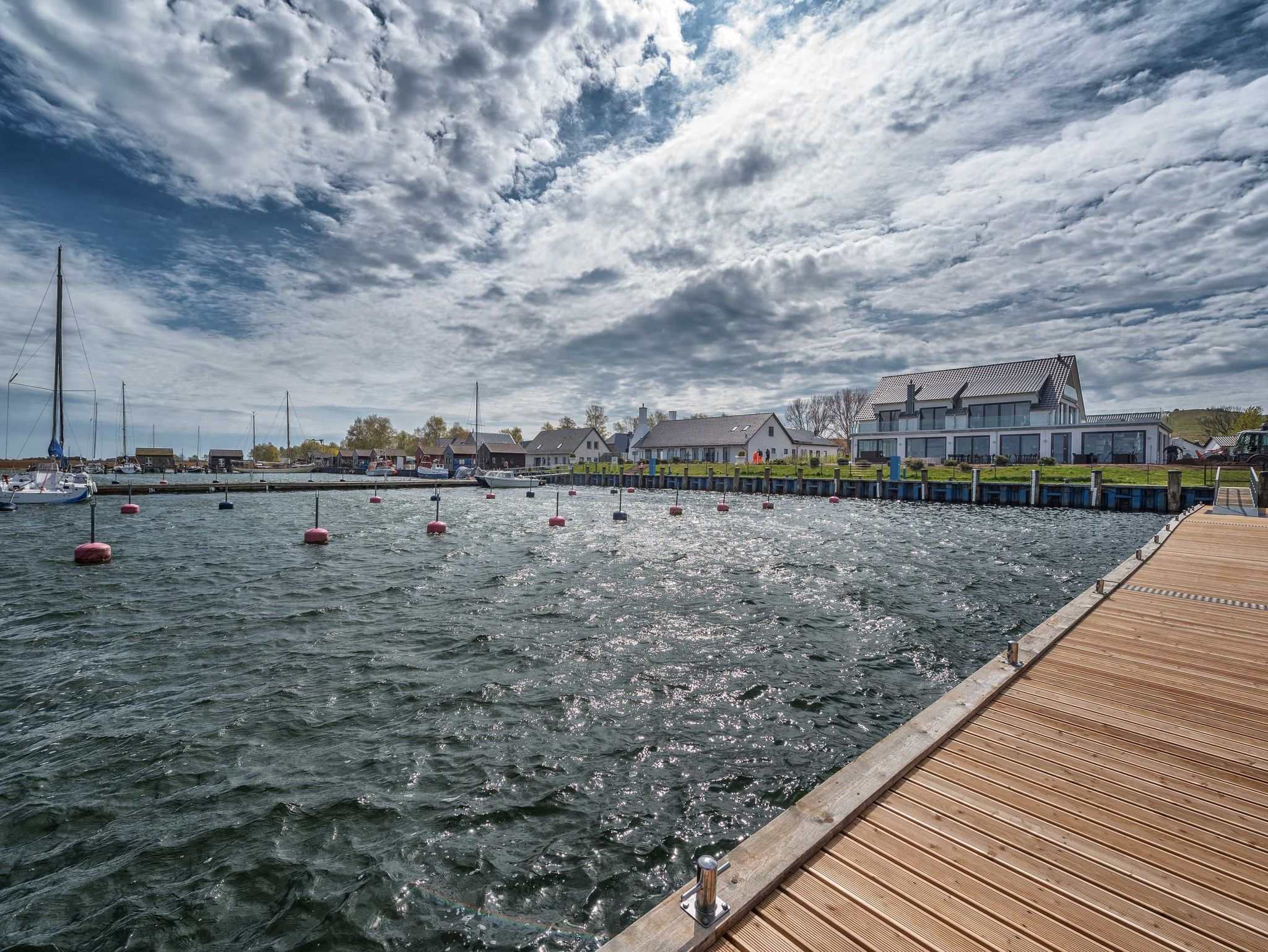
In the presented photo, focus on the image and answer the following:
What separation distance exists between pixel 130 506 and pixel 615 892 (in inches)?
1781

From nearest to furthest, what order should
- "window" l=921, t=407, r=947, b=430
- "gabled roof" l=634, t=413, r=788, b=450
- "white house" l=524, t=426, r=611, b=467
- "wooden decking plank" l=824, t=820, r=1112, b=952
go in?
"wooden decking plank" l=824, t=820, r=1112, b=952
"window" l=921, t=407, r=947, b=430
"gabled roof" l=634, t=413, r=788, b=450
"white house" l=524, t=426, r=611, b=467

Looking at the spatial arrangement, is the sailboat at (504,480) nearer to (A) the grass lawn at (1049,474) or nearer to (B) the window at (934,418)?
(A) the grass lawn at (1049,474)

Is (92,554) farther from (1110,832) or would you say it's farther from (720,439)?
(720,439)

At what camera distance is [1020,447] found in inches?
2045

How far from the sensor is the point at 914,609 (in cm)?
1314

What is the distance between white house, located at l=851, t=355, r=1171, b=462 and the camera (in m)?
47.5

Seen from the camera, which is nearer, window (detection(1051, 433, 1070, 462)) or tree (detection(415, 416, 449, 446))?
window (detection(1051, 433, 1070, 462))

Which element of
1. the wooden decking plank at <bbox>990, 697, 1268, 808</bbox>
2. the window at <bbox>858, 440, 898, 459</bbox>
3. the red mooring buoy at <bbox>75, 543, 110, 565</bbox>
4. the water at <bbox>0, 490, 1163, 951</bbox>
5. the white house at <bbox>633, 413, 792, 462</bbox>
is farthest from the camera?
the white house at <bbox>633, 413, 792, 462</bbox>

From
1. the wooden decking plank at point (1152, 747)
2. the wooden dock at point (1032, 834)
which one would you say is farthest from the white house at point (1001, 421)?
the wooden decking plank at point (1152, 747)

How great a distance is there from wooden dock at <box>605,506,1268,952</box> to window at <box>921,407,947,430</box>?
56322 millimetres

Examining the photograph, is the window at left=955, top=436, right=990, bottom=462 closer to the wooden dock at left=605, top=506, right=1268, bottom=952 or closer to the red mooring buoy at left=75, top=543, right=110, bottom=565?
the wooden dock at left=605, top=506, right=1268, bottom=952

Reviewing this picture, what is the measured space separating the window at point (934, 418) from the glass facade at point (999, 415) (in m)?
2.36

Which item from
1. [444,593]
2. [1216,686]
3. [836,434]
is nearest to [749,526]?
[444,593]

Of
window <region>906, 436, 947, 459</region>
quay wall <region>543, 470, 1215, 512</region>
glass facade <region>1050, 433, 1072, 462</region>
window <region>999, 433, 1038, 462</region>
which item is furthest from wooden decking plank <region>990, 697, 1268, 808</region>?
window <region>906, 436, 947, 459</region>
